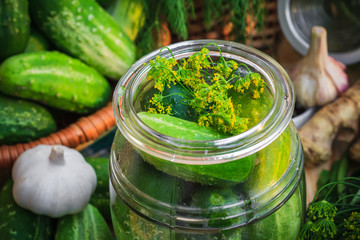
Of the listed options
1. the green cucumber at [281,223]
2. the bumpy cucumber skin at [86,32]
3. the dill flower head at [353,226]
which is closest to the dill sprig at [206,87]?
the green cucumber at [281,223]

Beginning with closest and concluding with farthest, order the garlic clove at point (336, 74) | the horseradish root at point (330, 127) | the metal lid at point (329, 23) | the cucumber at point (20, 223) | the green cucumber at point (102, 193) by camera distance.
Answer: the cucumber at point (20, 223) → the green cucumber at point (102, 193) → the horseradish root at point (330, 127) → the garlic clove at point (336, 74) → the metal lid at point (329, 23)

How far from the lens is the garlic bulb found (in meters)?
1.18

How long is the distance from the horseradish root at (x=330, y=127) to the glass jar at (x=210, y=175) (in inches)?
16.3

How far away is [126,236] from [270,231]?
0.67 feet

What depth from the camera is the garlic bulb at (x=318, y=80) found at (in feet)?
3.87

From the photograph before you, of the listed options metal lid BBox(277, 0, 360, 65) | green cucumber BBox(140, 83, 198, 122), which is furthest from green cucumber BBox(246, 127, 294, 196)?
metal lid BBox(277, 0, 360, 65)

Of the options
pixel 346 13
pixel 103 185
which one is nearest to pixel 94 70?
pixel 103 185

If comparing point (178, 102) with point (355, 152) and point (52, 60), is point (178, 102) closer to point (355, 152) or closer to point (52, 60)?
point (52, 60)

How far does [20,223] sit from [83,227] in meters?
0.11

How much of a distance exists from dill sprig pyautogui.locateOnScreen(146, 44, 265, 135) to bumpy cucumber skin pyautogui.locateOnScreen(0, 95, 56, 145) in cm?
46

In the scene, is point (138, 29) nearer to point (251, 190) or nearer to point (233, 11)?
point (233, 11)

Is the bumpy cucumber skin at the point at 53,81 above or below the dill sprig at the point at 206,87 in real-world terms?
below

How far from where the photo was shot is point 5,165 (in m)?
0.98

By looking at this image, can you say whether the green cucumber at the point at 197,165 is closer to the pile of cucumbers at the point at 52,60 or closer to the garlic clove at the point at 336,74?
the pile of cucumbers at the point at 52,60
